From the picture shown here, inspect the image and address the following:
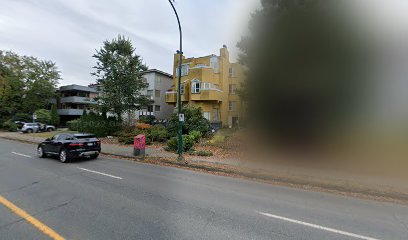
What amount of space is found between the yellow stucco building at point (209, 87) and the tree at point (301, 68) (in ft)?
56.9

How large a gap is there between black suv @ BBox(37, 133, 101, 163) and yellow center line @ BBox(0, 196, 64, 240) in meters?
5.53

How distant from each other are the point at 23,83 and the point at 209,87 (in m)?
34.4

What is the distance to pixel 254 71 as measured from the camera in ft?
31.3

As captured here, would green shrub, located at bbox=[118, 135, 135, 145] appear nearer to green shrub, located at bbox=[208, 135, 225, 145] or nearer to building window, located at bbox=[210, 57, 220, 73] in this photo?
green shrub, located at bbox=[208, 135, 225, 145]

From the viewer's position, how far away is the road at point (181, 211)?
3.79 meters

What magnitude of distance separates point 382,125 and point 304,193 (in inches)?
194

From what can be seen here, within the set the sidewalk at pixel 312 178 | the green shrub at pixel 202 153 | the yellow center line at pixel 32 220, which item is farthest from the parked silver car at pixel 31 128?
the yellow center line at pixel 32 220

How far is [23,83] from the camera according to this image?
1469 inches

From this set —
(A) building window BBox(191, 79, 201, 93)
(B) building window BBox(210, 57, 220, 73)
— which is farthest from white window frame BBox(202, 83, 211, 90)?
(B) building window BBox(210, 57, 220, 73)

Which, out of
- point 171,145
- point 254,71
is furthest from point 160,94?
point 254,71

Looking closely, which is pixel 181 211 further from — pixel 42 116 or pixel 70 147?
pixel 42 116

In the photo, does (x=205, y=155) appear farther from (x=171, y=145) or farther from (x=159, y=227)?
(x=159, y=227)

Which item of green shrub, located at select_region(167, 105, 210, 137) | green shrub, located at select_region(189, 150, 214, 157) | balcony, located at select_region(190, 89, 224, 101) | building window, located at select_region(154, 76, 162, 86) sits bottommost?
green shrub, located at select_region(189, 150, 214, 157)

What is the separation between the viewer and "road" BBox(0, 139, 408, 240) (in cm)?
379
